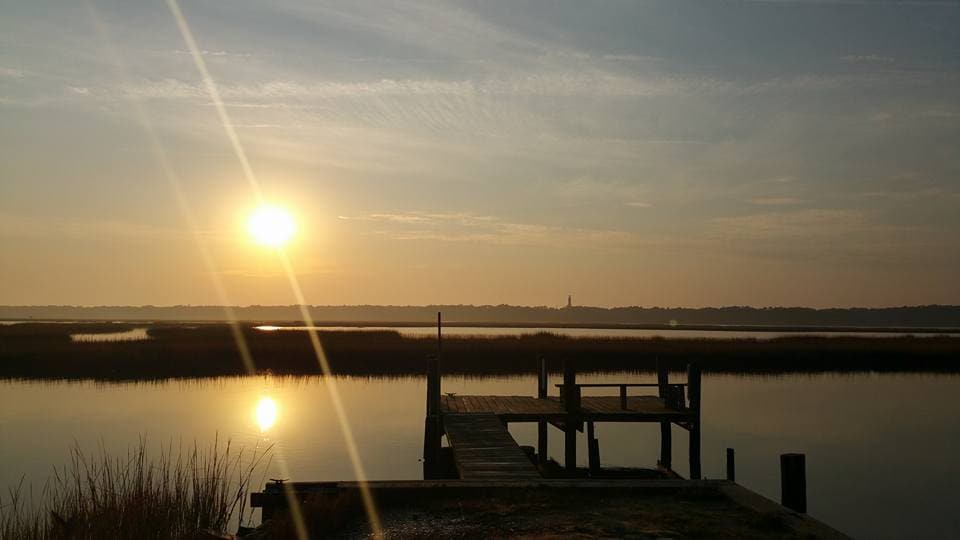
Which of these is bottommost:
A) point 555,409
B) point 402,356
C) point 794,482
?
point 794,482

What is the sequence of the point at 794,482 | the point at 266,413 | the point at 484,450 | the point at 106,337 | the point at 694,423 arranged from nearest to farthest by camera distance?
1. the point at 794,482
2. the point at 484,450
3. the point at 694,423
4. the point at 266,413
5. the point at 106,337

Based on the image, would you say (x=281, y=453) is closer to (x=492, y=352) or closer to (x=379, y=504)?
(x=379, y=504)

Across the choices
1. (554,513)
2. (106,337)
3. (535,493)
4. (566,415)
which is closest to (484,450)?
(535,493)

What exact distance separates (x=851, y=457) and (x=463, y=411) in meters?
11.9

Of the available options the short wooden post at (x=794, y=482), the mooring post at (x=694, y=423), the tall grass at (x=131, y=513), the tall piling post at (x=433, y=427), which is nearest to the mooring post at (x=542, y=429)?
the tall piling post at (x=433, y=427)

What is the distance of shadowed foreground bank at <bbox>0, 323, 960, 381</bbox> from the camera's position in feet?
148

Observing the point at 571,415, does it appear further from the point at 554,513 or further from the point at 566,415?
the point at 554,513

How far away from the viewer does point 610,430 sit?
2928cm

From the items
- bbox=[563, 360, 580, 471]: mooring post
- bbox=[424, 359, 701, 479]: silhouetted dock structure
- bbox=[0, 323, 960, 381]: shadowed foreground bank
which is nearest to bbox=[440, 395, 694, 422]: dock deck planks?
bbox=[424, 359, 701, 479]: silhouetted dock structure

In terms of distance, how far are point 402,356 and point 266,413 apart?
66.7 feet

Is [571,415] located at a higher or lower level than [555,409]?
lower

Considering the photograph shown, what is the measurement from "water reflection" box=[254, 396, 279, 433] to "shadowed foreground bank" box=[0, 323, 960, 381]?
10648 mm

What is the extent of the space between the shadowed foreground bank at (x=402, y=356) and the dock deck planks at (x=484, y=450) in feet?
60.6

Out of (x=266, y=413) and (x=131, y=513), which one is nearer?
(x=131, y=513)
